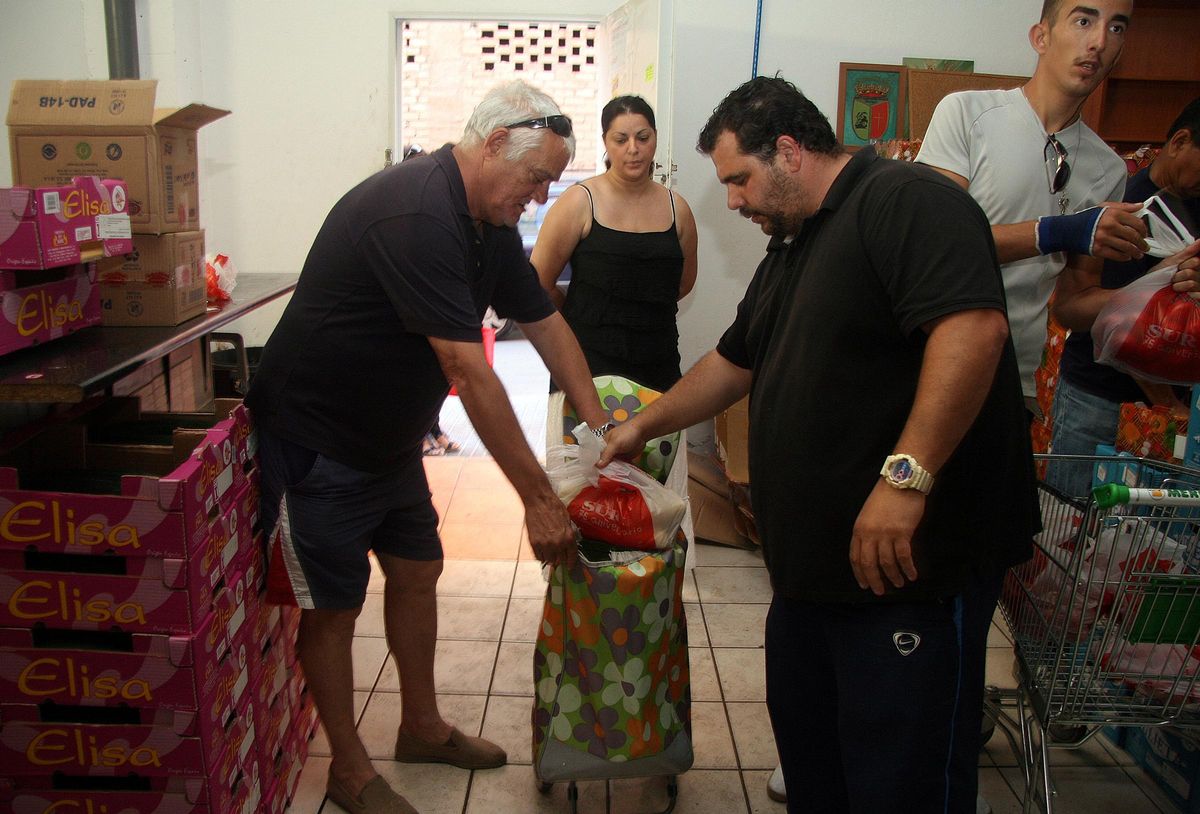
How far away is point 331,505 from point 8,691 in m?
0.65

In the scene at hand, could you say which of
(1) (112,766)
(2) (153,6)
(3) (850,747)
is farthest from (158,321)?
(2) (153,6)

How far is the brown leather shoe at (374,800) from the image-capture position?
83.0 inches

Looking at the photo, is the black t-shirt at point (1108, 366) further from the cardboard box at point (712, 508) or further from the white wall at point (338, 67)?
the white wall at point (338, 67)

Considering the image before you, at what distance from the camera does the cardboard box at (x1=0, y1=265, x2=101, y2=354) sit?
167 centimetres

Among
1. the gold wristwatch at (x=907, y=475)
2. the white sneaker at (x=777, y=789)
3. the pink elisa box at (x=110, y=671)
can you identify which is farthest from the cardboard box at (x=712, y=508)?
the gold wristwatch at (x=907, y=475)

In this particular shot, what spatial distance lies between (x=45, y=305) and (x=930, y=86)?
4.11 meters

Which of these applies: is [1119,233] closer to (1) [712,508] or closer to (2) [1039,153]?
(2) [1039,153]

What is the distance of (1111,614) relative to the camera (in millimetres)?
1640

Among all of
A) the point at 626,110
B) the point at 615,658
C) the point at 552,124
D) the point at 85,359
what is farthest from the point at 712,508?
the point at 85,359

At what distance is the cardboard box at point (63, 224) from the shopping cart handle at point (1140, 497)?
1894 millimetres

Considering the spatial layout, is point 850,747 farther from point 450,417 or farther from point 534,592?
point 450,417

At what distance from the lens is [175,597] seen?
1617 mm

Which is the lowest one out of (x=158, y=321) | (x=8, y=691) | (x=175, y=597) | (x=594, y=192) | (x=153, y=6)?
(x=8, y=691)

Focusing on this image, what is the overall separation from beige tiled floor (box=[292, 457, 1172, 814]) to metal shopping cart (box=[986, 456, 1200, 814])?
2.02 ft
